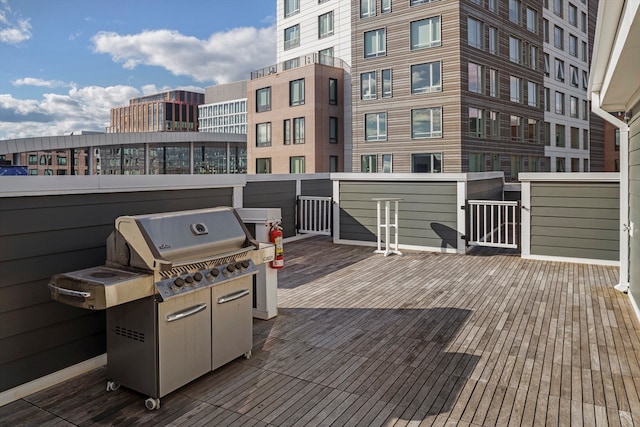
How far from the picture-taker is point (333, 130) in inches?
947

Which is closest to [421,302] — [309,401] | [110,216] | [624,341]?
[624,341]

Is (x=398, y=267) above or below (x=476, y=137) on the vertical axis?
below

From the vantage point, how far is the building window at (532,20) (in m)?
23.8

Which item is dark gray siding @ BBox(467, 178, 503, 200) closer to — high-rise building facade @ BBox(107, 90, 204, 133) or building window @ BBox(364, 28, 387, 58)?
building window @ BBox(364, 28, 387, 58)

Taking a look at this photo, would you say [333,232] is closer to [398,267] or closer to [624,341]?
[398,267]

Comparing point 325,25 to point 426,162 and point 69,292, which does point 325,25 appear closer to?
point 426,162

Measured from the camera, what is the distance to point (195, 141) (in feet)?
111

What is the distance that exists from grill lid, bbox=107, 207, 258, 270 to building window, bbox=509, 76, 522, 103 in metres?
23.1

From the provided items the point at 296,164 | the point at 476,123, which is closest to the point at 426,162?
the point at 476,123

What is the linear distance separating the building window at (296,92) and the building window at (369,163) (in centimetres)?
475

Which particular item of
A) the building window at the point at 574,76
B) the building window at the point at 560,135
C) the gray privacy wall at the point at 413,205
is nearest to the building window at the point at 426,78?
the gray privacy wall at the point at 413,205

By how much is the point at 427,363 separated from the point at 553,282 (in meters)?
3.60

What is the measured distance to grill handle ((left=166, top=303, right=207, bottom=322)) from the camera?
2869 mm

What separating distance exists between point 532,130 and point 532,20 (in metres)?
6.12
